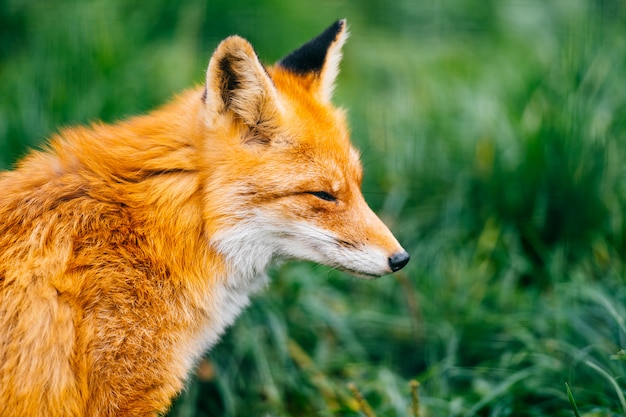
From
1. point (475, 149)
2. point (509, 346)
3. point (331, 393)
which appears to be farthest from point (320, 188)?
point (475, 149)

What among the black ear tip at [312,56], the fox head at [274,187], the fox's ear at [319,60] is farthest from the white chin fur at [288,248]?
the black ear tip at [312,56]

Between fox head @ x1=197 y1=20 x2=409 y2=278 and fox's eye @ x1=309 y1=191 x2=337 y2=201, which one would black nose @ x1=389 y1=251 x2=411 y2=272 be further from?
fox's eye @ x1=309 y1=191 x2=337 y2=201

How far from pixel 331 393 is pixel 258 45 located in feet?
17.7

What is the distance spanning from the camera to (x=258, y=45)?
28.5 ft

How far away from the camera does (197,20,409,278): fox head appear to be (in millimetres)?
3496

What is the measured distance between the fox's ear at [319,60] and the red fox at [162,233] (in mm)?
260

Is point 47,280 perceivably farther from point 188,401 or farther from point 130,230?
point 188,401

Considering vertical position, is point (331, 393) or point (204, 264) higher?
point (204, 264)

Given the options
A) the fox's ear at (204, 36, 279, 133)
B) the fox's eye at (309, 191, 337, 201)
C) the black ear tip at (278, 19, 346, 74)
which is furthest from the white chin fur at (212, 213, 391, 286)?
the black ear tip at (278, 19, 346, 74)

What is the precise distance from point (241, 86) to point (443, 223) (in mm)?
2798

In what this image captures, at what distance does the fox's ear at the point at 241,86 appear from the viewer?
333cm

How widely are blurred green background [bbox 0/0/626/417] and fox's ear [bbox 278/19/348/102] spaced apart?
4.42ft

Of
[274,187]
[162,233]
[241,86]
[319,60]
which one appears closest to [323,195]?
[274,187]

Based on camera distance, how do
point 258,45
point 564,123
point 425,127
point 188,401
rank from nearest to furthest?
point 188,401 → point 564,123 → point 425,127 → point 258,45
